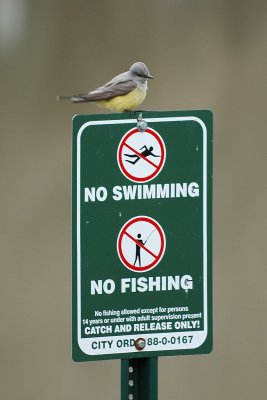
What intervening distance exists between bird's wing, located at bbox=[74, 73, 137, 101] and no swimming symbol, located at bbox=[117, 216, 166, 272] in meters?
0.33

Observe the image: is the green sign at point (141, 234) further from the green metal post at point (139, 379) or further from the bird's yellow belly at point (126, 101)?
the bird's yellow belly at point (126, 101)

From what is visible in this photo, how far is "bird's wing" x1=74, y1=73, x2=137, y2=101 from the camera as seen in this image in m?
2.63

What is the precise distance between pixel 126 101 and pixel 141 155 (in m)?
0.22

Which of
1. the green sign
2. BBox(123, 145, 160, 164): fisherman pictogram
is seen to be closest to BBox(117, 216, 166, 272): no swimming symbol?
the green sign

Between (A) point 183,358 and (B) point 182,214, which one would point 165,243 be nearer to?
(B) point 182,214

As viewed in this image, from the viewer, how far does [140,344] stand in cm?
245

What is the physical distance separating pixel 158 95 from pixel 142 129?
2.20 metres

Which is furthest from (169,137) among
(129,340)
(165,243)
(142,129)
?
(129,340)

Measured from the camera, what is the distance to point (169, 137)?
97.1 inches

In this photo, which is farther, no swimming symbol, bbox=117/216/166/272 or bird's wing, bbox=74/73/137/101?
bird's wing, bbox=74/73/137/101

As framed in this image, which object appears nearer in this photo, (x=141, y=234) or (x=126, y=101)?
(x=141, y=234)

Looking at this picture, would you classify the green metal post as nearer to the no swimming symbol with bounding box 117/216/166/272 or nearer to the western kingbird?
the no swimming symbol with bounding box 117/216/166/272

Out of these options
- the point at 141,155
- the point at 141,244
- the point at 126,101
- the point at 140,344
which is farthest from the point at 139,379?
the point at 126,101

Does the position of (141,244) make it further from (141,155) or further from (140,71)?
(140,71)
